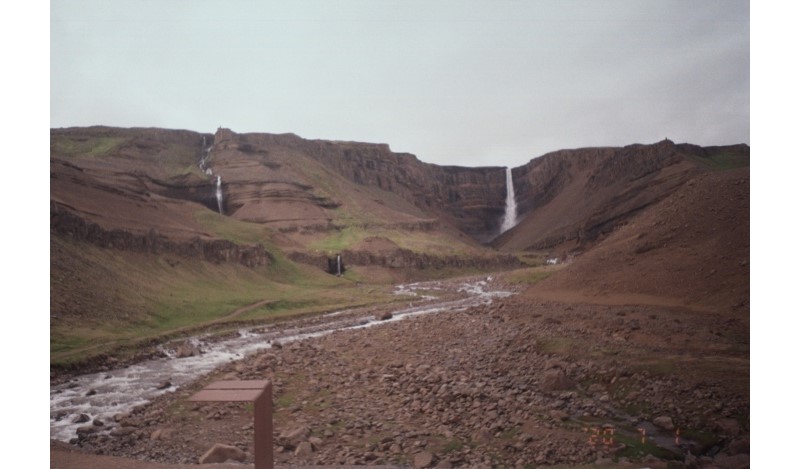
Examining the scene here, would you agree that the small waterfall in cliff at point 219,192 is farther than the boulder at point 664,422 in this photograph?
Yes

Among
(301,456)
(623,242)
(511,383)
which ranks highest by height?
(623,242)

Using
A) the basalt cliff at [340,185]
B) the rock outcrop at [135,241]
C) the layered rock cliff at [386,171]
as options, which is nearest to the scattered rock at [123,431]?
the rock outcrop at [135,241]

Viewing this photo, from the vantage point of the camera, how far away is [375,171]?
52.7 m

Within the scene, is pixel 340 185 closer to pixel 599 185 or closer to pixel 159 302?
pixel 599 185

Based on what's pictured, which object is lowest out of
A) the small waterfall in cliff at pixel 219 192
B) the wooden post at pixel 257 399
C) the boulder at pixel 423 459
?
the boulder at pixel 423 459

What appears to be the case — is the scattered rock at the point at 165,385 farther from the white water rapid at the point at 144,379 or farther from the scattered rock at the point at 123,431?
the scattered rock at the point at 123,431

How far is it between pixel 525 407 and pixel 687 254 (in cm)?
308

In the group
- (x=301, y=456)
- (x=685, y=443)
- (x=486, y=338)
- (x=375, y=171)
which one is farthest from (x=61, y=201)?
(x=375, y=171)

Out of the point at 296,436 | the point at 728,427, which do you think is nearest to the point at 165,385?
the point at 296,436

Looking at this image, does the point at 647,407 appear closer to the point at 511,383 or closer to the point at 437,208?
the point at 511,383

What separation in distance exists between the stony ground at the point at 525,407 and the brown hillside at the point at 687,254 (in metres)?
0.26

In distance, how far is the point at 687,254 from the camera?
22.1 ft

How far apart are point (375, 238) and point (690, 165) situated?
28.1 metres

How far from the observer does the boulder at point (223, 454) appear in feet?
17.4
